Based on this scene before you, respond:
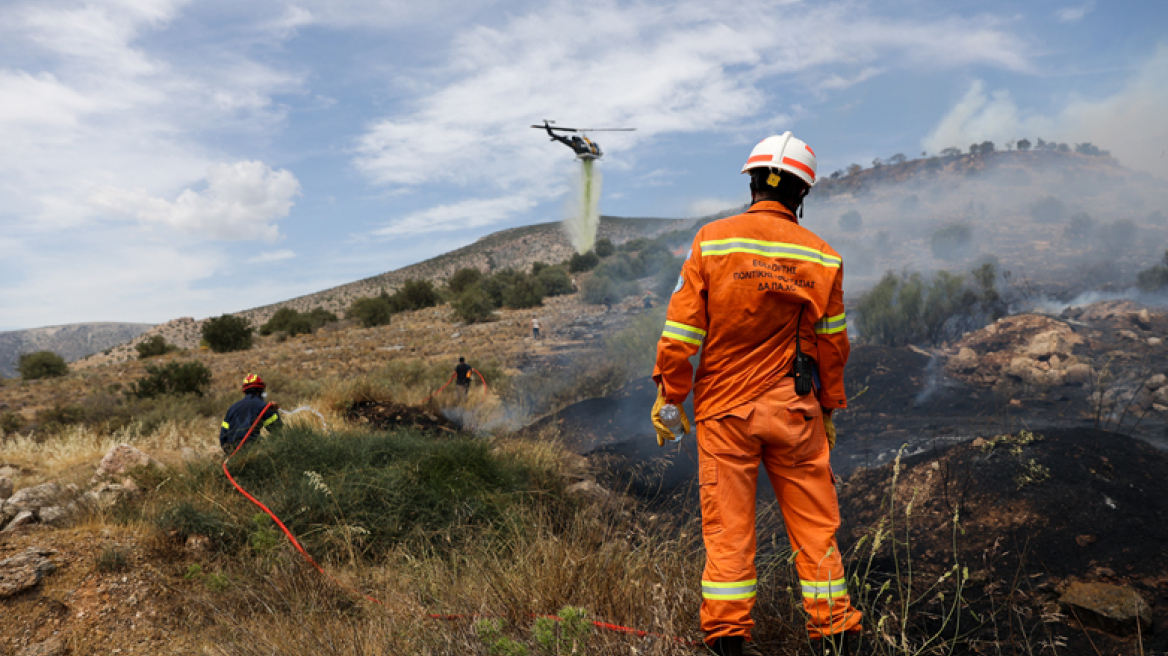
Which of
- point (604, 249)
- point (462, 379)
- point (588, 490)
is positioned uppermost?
point (604, 249)

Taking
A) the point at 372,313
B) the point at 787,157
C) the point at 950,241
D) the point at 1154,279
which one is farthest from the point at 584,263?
the point at 787,157

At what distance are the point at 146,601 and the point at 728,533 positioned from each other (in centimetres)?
373

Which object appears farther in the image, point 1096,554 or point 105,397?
point 105,397

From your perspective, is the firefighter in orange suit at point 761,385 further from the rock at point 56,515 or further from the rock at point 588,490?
the rock at point 56,515

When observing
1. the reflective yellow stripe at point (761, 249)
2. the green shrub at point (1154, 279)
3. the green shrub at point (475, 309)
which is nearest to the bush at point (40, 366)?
the green shrub at point (475, 309)

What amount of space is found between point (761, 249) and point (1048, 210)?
48.4 meters

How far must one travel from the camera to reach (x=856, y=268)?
31.3 metres

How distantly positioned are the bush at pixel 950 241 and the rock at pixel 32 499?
116ft

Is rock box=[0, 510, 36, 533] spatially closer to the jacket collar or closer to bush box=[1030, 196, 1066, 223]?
the jacket collar

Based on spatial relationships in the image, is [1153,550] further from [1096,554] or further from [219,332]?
[219,332]

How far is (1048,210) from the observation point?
39344mm

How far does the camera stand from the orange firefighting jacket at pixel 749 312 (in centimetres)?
265

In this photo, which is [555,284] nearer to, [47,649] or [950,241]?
[950,241]

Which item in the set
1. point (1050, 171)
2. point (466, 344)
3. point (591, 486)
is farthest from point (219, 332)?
point (1050, 171)
